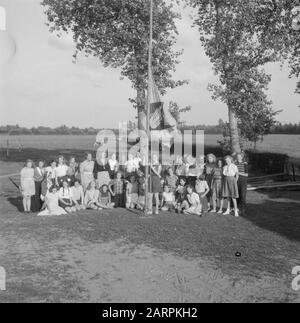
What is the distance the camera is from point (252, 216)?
13.1m

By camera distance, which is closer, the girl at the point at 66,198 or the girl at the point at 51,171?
the girl at the point at 66,198

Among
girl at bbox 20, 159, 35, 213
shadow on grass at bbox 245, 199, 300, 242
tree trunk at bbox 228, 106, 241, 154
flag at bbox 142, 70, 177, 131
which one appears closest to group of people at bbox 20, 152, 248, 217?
girl at bbox 20, 159, 35, 213

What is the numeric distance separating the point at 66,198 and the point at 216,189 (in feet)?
16.1

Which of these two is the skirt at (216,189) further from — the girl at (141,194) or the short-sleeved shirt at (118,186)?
the short-sleeved shirt at (118,186)

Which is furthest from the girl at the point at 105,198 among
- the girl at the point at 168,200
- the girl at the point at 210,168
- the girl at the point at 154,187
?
the girl at the point at 210,168

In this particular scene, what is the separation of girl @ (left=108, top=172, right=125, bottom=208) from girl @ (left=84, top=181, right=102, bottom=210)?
589mm

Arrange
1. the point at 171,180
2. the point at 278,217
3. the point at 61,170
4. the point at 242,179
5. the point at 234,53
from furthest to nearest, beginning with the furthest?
the point at 234,53 → the point at 61,170 → the point at 171,180 → the point at 242,179 → the point at 278,217

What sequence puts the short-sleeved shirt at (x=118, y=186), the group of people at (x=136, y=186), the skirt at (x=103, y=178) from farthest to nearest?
the skirt at (x=103, y=178) → the short-sleeved shirt at (x=118, y=186) → the group of people at (x=136, y=186)

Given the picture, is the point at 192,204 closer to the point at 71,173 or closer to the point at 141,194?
the point at 141,194

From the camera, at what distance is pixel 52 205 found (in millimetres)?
13680

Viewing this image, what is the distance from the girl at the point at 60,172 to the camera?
47.5ft

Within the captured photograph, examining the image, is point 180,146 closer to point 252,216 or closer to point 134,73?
point 134,73

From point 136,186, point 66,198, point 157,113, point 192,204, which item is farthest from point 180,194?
point 66,198

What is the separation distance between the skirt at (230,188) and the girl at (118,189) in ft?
12.2
